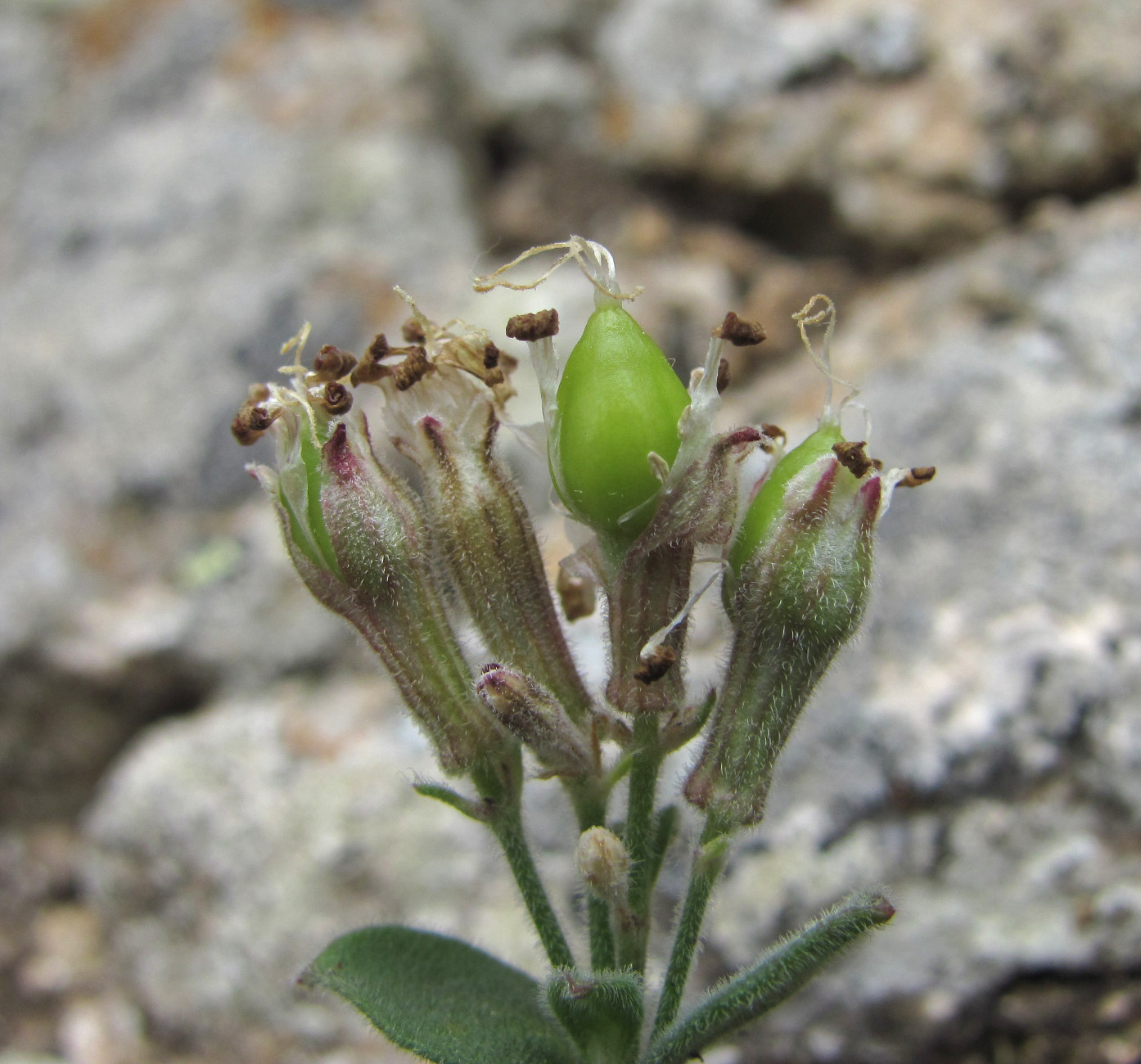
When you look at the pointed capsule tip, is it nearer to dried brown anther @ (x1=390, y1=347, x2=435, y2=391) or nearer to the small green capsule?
dried brown anther @ (x1=390, y1=347, x2=435, y2=391)

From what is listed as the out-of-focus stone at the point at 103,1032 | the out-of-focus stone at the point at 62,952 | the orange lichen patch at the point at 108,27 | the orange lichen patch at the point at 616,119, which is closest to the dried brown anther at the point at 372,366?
the out-of-focus stone at the point at 103,1032

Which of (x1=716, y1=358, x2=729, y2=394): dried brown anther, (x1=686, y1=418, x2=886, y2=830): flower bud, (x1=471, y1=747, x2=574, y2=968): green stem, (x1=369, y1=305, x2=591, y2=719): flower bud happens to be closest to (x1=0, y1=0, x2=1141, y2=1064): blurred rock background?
(x1=471, y1=747, x2=574, y2=968): green stem

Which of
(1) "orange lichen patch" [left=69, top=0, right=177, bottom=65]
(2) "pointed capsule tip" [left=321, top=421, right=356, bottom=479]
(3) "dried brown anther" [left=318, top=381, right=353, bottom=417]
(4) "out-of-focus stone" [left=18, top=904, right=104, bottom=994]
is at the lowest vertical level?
(2) "pointed capsule tip" [left=321, top=421, right=356, bottom=479]

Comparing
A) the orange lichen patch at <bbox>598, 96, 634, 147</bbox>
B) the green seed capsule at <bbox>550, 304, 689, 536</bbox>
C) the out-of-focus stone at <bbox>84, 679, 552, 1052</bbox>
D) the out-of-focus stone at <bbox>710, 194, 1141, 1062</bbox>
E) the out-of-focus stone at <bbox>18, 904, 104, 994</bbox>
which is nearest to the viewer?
the green seed capsule at <bbox>550, 304, 689, 536</bbox>

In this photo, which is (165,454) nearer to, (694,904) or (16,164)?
(16,164)

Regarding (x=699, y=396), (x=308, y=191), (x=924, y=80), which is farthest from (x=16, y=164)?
(x=699, y=396)

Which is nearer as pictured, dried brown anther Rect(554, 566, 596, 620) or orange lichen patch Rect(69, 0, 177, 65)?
dried brown anther Rect(554, 566, 596, 620)
